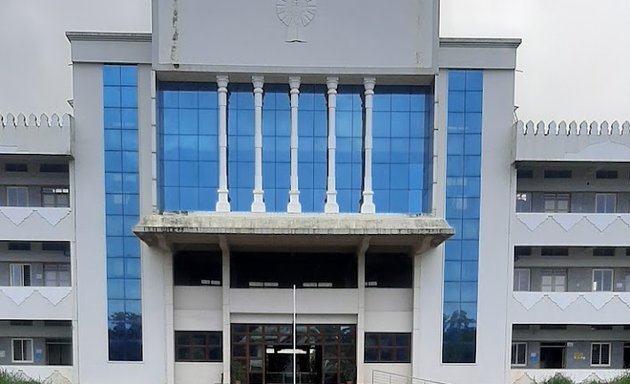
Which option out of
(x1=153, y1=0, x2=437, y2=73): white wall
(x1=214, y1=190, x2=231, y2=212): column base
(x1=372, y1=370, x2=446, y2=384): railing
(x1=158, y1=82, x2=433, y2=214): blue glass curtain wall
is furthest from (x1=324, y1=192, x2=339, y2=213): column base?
(x1=372, y1=370, x2=446, y2=384): railing

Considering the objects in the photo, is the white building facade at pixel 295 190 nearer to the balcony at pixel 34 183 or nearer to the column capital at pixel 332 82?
the column capital at pixel 332 82

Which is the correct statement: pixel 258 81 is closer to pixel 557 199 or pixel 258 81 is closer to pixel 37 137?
pixel 37 137

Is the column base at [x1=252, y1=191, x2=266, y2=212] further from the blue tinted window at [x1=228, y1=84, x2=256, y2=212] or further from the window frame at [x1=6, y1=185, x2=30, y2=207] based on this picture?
the window frame at [x1=6, y1=185, x2=30, y2=207]

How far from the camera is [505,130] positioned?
1833cm

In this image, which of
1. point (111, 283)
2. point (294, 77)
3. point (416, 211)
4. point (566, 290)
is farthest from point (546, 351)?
point (111, 283)

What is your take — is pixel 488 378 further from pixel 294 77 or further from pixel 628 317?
pixel 294 77

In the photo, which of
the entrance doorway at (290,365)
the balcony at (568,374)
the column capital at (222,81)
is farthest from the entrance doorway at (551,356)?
the column capital at (222,81)

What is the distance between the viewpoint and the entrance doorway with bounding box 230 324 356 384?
18859 mm

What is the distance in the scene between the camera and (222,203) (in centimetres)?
1783

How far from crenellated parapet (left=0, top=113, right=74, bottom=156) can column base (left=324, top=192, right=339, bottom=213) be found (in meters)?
11.1

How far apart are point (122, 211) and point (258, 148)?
657 cm

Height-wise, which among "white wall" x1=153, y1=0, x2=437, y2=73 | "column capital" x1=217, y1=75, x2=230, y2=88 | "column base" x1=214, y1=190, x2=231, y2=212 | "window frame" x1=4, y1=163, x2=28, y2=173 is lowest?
"column base" x1=214, y1=190, x2=231, y2=212

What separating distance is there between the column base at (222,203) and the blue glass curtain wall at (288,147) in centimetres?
37

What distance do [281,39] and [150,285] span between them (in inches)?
474
